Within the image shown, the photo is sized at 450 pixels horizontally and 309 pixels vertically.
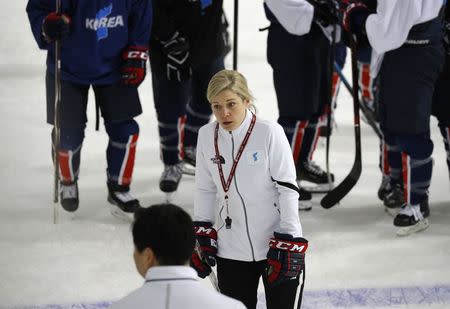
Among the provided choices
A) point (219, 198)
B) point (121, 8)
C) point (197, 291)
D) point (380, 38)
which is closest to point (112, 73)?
point (121, 8)

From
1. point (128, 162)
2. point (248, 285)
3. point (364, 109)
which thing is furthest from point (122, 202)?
point (248, 285)

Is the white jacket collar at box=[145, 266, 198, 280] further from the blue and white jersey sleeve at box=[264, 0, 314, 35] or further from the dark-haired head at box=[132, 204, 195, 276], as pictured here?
the blue and white jersey sleeve at box=[264, 0, 314, 35]

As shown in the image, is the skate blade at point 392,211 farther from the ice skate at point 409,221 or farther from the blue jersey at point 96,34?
the blue jersey at point 96,34

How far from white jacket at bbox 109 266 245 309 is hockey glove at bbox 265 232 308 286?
2.70 feet

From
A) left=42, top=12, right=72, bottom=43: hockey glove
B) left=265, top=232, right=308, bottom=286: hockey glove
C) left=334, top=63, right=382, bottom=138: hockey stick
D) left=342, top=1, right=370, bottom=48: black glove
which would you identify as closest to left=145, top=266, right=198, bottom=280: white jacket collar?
left=265, top=232, right=308, bottom=286: hockey glove

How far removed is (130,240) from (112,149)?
0.42 m

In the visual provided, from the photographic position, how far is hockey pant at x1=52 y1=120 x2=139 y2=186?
Answer: 4.71 metres

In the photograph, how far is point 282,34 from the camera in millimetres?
4848

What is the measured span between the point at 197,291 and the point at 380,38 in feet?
8.26

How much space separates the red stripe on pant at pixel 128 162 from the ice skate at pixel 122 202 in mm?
32

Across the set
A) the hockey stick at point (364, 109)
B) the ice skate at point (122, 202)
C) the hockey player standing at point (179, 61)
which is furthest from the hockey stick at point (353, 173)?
the ice skate at point (122, 202)

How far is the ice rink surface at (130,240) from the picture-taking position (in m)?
4.06

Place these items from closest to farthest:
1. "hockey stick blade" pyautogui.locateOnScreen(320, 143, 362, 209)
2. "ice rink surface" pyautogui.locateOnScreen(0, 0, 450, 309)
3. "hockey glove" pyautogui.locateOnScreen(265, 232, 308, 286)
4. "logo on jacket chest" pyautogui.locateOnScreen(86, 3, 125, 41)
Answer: "hockey glove" pyautogui.locateOnScreen(265, 232, 308, 286)
"ice rink surface" pyautogui.locateOnScreen(0, 0, 450, 309)
"logo on jacket chest" pyautogui.locateOnScreen(86, 3, 125, 41)
"hockey stick blade" pyautogui.locateOnScreen(320, 143, 362, 209)

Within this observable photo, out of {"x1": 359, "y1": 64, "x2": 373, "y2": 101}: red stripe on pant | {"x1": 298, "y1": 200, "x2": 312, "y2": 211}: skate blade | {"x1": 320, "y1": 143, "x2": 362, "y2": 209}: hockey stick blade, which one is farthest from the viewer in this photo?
{"x1": 359, "y1": 64, "x2": 373, "y2": 101}: red stripe on pant
